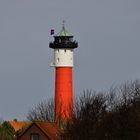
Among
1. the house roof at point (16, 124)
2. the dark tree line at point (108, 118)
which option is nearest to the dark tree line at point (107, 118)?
the dark tree line at point (108, 118)

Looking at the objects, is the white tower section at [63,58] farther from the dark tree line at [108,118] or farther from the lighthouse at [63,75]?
the dark tree line at [108,118]

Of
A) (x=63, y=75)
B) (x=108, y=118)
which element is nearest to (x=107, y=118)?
(x=108, y=118)

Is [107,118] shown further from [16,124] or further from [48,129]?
[16,124]

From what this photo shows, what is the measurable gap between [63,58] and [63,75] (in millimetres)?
3093

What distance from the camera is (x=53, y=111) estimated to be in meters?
118

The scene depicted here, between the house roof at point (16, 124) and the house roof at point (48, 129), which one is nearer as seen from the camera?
the house roof at point (48, 129)

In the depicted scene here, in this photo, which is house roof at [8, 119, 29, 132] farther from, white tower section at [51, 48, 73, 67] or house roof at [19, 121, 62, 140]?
house roof at [19, 121, 62, 140]

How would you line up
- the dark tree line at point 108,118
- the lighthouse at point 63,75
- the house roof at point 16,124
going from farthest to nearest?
the house roof at point 16,124 → the lighthouse at point 63,75 → the dark tree line at point 108,118

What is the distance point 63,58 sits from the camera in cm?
11756

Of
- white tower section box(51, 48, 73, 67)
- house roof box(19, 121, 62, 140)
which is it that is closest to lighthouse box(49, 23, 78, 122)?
white tower section box(51, 48, 73, 67)

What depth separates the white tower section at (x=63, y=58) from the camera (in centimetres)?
11646

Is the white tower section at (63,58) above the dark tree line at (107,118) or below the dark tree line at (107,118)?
above

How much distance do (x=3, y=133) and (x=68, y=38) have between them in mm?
15717

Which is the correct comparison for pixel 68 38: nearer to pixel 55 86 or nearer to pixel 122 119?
pixel 55 86
